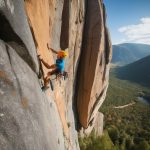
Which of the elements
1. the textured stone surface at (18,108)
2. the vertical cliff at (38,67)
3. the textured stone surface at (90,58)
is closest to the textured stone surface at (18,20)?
the vertical cliff at (38,67)

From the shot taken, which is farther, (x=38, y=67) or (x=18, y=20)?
(x=38, y=67)

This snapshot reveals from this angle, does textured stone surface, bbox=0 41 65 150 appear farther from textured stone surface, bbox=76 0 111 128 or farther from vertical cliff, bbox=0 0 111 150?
textured stone surface, bbox=76 0 111 128

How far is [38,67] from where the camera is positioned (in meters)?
10.1

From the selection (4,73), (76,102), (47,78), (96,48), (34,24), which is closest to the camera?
(4,73)

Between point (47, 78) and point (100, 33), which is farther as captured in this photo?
point (100, 33)

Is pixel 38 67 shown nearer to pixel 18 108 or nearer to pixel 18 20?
pixel 18 20

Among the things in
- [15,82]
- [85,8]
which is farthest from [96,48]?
[15,82]

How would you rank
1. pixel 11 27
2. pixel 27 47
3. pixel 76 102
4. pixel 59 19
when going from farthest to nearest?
pixel 76 102, pixel 59 19, pixel 27 47, pixel 11 27

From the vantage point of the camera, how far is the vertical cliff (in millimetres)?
6727

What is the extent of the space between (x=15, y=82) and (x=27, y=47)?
1961mm

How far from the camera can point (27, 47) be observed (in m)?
8.73

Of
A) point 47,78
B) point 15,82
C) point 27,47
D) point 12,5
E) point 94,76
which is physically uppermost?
point 12,5

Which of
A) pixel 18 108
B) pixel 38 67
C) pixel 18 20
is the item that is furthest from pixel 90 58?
pixel 18 108

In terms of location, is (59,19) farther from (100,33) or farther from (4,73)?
(4,73)
